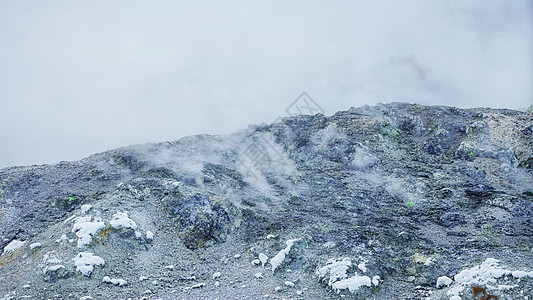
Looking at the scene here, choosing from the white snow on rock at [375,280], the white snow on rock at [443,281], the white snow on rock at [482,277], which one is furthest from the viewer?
the white snow on rock at [375,280]

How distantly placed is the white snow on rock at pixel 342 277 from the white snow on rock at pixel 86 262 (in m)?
12.4

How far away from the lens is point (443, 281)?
55.7 ft

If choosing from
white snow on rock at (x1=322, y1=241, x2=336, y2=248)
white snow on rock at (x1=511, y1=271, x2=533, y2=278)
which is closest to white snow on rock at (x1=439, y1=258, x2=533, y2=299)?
white snow on rock at (x1=511, y1=271, x2=533, y2=278)

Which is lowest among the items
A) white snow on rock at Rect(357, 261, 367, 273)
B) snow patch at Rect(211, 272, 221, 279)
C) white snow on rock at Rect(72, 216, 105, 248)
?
snow patch at Rect(211, 272, 221, 279)

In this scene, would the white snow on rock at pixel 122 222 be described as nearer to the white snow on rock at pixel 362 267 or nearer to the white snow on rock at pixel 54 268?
the white snow on rock at pixel 54 268

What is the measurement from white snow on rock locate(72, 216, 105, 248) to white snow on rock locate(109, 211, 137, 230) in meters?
0.69

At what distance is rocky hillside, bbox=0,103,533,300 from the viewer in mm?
17984

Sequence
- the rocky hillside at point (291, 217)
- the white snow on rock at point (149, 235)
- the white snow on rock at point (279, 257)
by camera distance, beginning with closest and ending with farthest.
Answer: the rocky hillside at point (291, 217)
the white snow on rock at point (279, 257)
the white snow on rock at point (149, 235)

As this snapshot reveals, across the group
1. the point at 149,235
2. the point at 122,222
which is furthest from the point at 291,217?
the point at 122,222

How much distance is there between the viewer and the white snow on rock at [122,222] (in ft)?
71.1

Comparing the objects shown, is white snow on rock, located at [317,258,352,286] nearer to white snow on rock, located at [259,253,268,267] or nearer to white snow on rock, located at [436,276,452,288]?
white snow on rock, located at [259,253,268,267]

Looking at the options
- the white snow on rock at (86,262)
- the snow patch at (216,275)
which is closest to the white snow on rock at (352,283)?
the snow patch at (216,275)

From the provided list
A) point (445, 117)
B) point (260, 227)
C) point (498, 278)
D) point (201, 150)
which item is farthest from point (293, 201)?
point (445, 117)

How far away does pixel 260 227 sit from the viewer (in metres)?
24.5
